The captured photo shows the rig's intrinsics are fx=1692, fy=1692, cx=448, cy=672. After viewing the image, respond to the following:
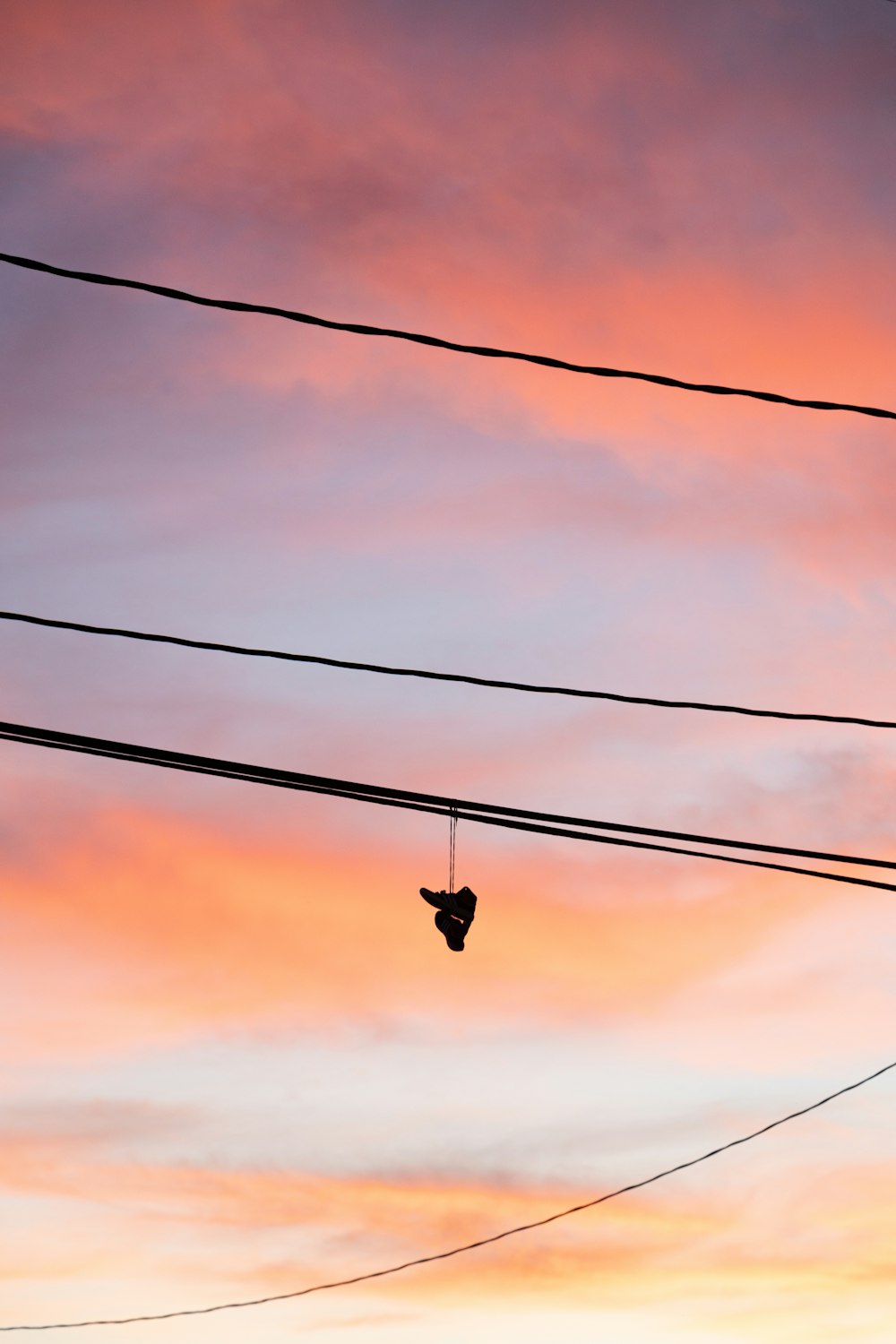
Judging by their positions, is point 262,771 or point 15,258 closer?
point 15,258

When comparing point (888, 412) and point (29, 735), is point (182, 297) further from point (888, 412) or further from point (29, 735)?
point (888, 412)

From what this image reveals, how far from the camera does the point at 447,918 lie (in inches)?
414

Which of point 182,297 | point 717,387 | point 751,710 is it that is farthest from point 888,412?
point 182,297

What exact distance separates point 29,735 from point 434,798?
6.97 ft

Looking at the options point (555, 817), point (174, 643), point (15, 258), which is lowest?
point (555, 817)

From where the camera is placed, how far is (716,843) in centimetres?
936

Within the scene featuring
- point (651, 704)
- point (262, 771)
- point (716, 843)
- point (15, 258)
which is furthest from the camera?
point (651, 704)

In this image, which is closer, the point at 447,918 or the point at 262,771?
the point at 262,771

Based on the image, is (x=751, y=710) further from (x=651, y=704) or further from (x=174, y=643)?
(x=174, y=643)

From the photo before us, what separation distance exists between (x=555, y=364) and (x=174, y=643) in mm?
2576

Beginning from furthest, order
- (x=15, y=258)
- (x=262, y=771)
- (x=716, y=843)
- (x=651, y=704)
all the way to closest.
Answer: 1. (x=651, y=704)
2. (x=716, y=843)
3. (x=262, y=771)
4. (x=15, y=258)

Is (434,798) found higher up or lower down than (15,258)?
lower down

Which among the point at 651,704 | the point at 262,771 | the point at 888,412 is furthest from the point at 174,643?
the point at 888,412

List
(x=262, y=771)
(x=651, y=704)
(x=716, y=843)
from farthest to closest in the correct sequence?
(x=651, y=704) → (x=716, y=843) → (x=262, y=771)
